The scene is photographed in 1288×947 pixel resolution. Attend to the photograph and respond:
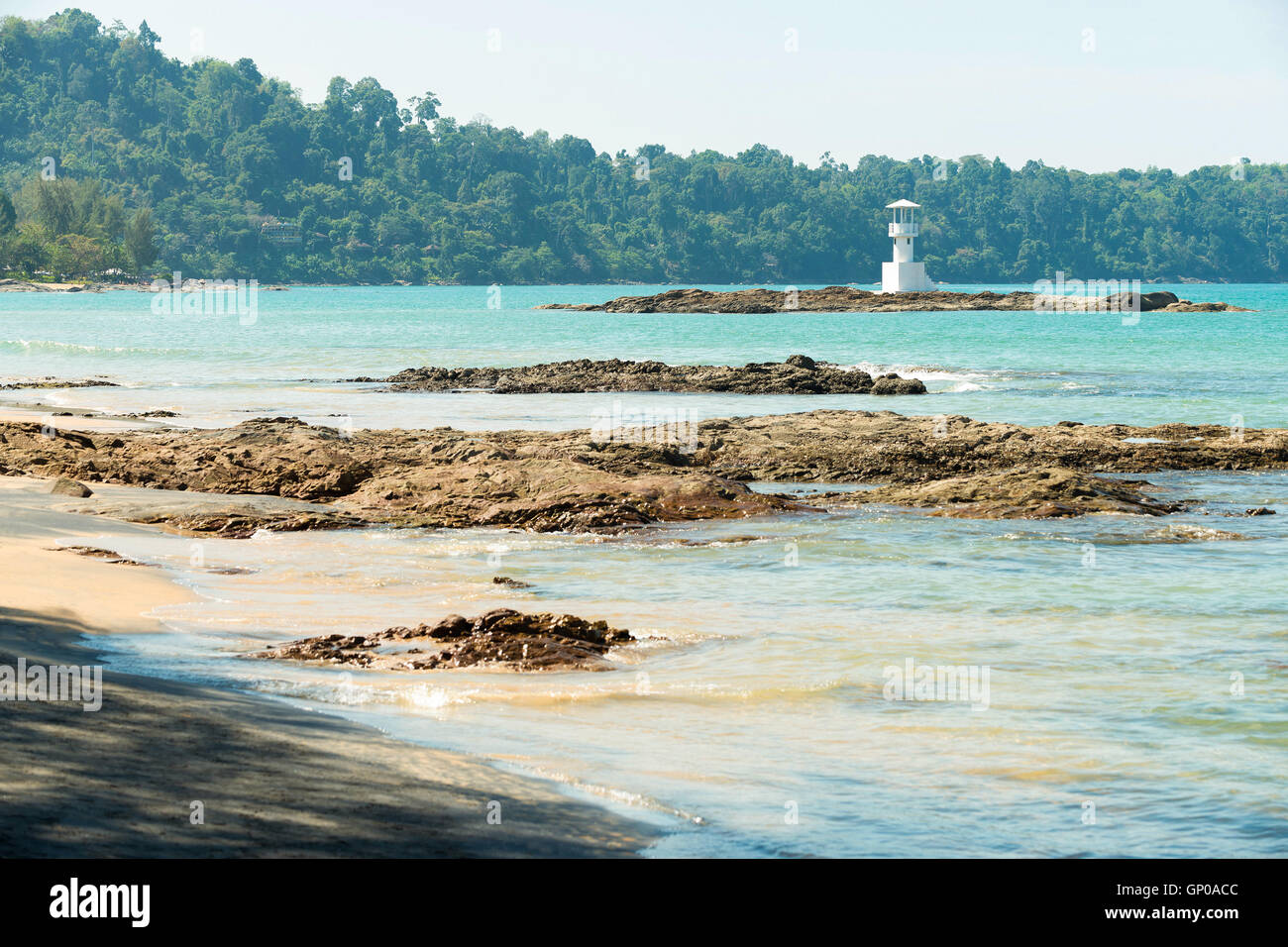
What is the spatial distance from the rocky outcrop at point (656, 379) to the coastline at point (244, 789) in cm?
2900

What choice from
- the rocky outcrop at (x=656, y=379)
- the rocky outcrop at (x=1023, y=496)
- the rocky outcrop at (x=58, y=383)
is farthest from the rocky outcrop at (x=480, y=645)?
the rocky outcrop at (x=58, y=383)

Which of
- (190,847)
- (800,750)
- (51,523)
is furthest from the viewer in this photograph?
(51,523)

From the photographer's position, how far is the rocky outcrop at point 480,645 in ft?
32.3

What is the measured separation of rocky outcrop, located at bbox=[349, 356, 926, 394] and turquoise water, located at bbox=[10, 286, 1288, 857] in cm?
1543

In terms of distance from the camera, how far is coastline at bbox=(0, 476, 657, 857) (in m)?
5.56

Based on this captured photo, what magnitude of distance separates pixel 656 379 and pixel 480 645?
95.6 feet

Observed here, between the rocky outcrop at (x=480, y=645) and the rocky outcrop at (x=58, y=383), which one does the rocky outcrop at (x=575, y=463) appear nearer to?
the rocky outcrop at (x=480, y=645)

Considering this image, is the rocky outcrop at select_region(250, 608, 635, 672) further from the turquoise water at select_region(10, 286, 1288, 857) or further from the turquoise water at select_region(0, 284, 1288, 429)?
the turquoise water at select_region(0, 284, 1288, 429)

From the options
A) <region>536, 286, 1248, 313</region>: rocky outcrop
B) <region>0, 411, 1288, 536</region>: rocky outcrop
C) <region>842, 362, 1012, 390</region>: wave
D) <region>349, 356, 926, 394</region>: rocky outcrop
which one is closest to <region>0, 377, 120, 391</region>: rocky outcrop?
<region>349, 356, 926, 394</region>: rocky outcrop
